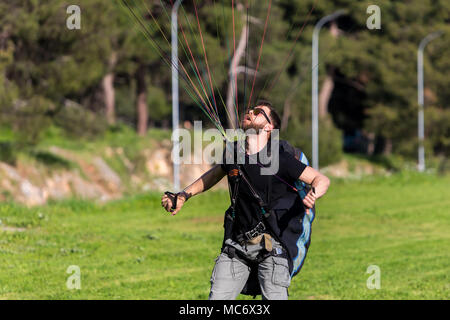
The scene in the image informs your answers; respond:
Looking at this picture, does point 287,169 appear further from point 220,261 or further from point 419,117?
point 419,117

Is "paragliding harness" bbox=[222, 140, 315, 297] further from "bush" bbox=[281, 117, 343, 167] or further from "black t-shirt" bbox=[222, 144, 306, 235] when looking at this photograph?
"bush" bbox=[281, 117, 343, 167]

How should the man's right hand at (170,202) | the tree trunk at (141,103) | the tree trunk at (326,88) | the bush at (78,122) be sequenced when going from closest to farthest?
the man's right hand at (170,202), the bush at (78,122), the tree trunk at (141,103), the tree trunk at (326,88)

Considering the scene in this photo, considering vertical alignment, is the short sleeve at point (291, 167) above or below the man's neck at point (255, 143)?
below

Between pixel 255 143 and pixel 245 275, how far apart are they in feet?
3.38

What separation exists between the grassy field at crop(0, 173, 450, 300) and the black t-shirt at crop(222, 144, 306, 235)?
4.08 m

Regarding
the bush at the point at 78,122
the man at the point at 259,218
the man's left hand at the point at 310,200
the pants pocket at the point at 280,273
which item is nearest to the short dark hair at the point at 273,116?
the man at the point at 259,218

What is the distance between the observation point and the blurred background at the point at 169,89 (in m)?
24.5

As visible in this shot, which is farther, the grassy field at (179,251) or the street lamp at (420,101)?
the street lamp at (420,101)

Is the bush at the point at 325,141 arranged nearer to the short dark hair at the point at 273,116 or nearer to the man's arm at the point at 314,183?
the short dark hair at the point at 273,116

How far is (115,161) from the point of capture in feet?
109

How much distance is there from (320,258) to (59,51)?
15.6m

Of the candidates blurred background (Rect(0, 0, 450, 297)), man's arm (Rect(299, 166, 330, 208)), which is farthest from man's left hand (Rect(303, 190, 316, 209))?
blurred background (Rect(0, 0, 450, 297))

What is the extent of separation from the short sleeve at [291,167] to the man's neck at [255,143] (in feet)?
0.64

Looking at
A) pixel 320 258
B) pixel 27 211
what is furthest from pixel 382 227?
pixel 27 211
